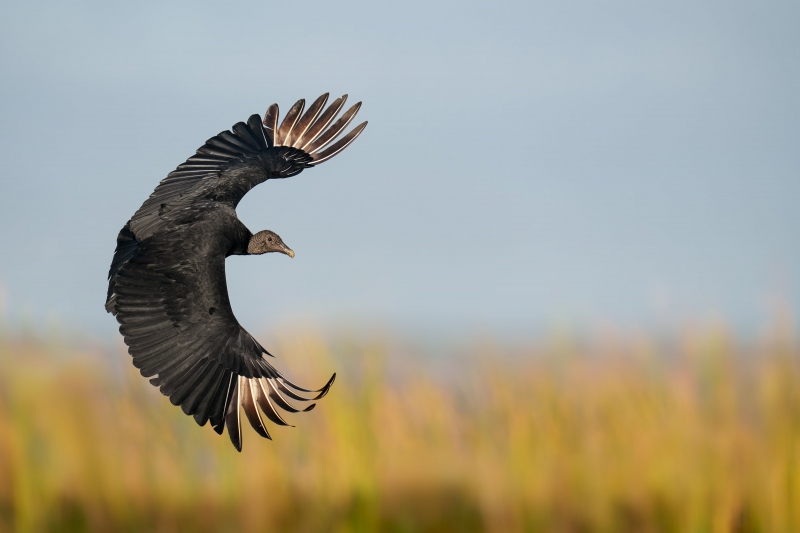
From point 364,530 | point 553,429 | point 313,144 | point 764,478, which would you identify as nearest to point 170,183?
point 313,144

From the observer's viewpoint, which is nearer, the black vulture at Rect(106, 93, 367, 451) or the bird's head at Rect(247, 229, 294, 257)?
the black vulture at Rect(106, 93, 367, 451)

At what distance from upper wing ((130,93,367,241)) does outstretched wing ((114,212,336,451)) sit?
727 mm

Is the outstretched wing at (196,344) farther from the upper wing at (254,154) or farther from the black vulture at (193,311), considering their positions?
the upper wing at (254,154)

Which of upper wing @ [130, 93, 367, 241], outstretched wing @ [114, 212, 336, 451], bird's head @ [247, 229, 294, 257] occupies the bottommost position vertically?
outstretched wing @ [114, 212, 336, 451]

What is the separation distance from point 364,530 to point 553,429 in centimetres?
157

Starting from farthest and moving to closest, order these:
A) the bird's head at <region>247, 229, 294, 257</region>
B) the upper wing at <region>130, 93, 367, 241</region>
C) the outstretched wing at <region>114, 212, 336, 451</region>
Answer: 1. the bird's head at <region>247, 229, 294, 257</region>
2. the upper wing at <region>130, 93, 367, 241</region>
3. the outstretched wing at <region>114, 212, 336, 451</region>

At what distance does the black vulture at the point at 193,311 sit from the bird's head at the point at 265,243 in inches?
10.8

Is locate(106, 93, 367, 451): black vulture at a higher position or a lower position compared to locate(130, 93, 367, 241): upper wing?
lower

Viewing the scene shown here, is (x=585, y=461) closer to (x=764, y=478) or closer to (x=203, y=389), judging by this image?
(x=764, y=478)

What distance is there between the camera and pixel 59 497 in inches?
287

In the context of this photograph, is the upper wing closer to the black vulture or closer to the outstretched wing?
the black vulture

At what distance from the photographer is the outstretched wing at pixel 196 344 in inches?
225

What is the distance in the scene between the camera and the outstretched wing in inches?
225

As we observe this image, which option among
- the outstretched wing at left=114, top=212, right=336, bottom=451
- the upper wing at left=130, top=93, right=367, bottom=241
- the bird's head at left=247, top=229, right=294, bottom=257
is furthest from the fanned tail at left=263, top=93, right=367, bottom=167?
the outstretched wing at left=114, top=212, right=336, bottom=451
